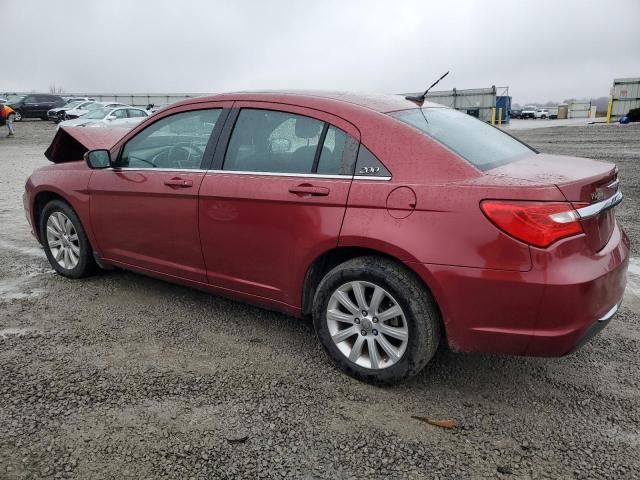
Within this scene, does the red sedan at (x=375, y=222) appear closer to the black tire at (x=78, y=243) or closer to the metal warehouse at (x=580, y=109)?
the black tire at (x=78, y=243)

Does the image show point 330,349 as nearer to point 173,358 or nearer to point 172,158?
point 173,358

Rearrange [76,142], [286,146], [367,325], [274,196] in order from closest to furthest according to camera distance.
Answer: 1. [367,325]
2. [274,196]
3. [286,146]
4. [76,142]

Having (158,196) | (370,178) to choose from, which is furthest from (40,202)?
(370,178)

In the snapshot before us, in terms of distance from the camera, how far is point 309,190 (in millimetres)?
3021

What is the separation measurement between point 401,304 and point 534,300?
662 mm

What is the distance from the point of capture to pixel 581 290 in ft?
8.07

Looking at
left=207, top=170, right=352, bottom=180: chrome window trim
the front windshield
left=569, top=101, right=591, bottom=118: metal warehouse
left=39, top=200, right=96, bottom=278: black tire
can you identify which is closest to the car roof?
left=207, top=170, right=352, bottom=180: chrome window trim

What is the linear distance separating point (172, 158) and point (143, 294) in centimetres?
128

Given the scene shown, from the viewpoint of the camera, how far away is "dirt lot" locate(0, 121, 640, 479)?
2.38 metres

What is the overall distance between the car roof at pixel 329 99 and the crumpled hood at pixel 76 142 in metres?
1.74

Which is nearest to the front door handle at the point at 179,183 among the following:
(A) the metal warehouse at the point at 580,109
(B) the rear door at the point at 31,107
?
(B) the rear door at the point at 31,107

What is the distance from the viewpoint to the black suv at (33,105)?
3484 cm

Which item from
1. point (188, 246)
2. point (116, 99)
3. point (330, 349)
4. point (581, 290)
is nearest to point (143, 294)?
point (188, 246)

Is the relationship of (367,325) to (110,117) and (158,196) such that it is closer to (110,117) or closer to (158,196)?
(158,196)
